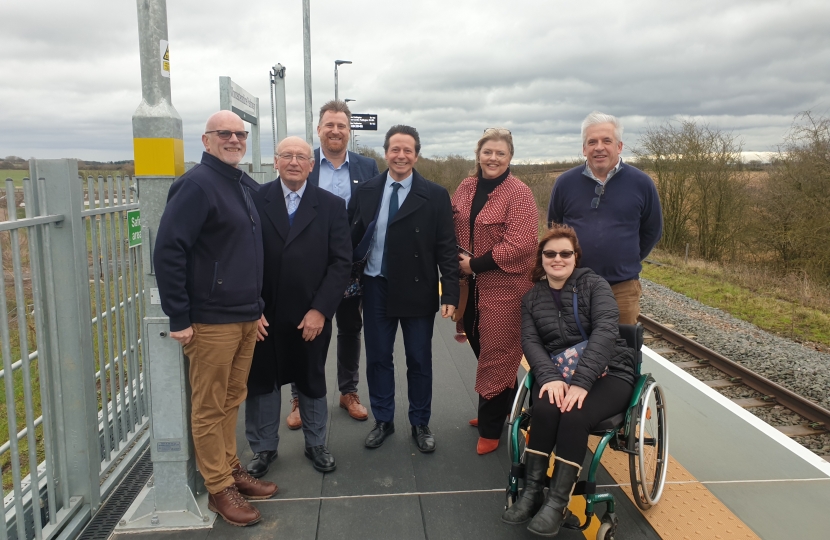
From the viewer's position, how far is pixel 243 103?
25.9ft

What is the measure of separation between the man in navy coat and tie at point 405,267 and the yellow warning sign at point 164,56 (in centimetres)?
136

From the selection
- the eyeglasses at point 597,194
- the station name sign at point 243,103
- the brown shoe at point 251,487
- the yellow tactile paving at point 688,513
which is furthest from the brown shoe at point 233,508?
the station name sign at point 243,103

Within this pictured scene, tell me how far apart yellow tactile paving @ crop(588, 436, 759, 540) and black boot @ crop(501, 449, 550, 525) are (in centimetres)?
66

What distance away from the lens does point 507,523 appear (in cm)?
289

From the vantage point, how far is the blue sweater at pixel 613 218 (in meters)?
3.59

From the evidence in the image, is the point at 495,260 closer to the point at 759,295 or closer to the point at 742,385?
the point at 742,385

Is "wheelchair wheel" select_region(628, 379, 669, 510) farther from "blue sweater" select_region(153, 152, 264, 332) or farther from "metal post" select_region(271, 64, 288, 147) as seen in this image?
"metal post" select_region(271, 64, 288, 147)

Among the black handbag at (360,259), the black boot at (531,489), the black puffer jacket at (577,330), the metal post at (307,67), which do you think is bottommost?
the black boot at (531,489)

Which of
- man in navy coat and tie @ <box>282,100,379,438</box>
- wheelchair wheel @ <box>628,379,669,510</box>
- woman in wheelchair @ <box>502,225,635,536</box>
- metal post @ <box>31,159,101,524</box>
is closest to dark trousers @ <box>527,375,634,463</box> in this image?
woman in wheelchair @ <box>502,225,635,536</box>

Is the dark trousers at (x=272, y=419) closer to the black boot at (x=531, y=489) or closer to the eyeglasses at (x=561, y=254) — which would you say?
the black boot at (x=531, y=489)

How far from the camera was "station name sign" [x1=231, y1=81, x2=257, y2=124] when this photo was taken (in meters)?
7.26

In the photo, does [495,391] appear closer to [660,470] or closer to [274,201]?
[660,470]

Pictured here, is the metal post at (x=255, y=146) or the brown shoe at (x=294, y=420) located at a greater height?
the metal post at (x=255, y=146)

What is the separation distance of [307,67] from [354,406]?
13161mm
